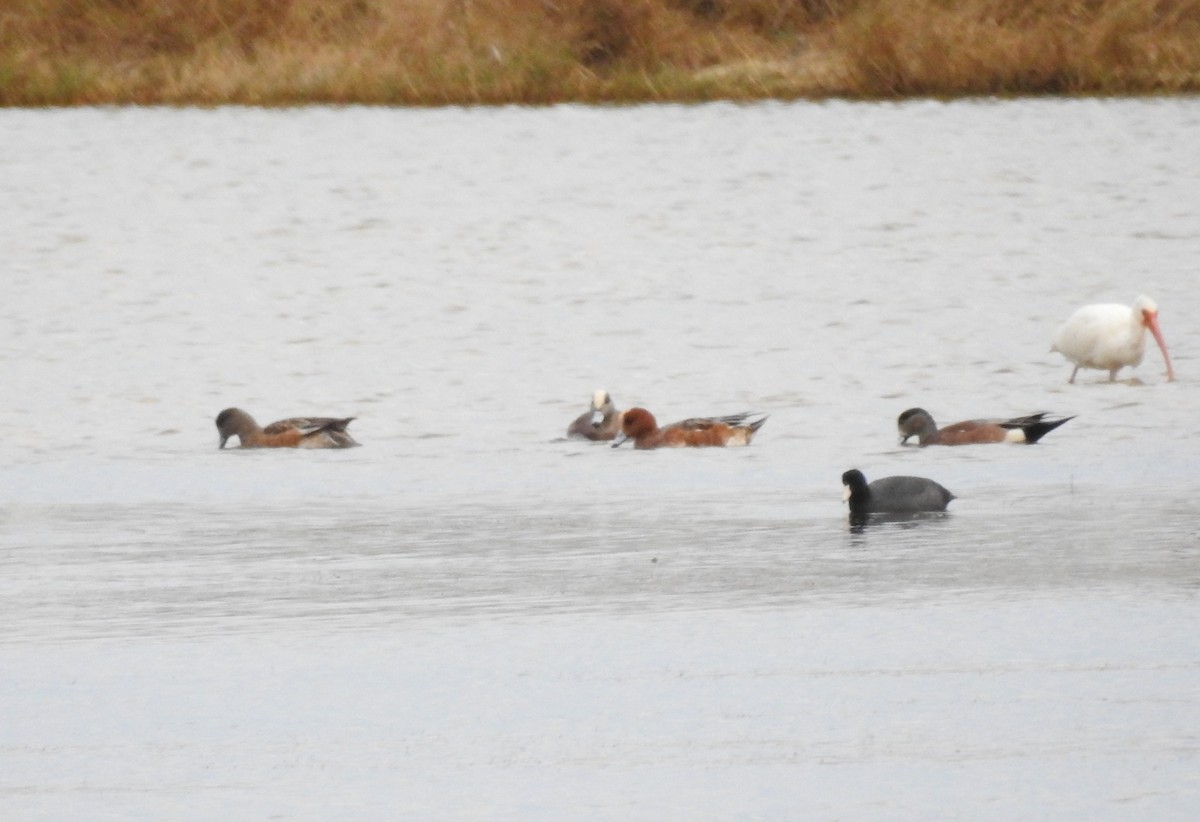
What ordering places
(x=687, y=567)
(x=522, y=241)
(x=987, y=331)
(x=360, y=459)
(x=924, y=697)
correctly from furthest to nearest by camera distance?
(x=522, y=241) → (x=987, y=331) → (x=360, y=459) → (x=687, y=567) → (x=924, y=697)

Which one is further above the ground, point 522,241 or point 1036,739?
point 522,241

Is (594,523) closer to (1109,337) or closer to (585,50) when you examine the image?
(1109,337)

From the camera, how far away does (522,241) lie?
70.2 ft

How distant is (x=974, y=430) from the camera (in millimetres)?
11078

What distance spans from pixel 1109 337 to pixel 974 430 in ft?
8.66

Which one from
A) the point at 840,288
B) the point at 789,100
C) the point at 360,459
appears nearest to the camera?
the point at 360,459

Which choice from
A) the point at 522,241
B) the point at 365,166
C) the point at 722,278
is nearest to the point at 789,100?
the point at 365,166

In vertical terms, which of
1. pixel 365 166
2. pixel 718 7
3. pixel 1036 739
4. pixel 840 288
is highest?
pixel 718 7

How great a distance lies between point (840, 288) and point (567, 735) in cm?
1221

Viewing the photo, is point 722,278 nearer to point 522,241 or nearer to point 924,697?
point 522,241

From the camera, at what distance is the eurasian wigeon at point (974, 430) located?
36.0 feet

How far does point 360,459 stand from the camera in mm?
11039

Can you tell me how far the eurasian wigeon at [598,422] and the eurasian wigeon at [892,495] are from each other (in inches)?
104

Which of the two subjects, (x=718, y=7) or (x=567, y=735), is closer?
(x=567, y=735)
